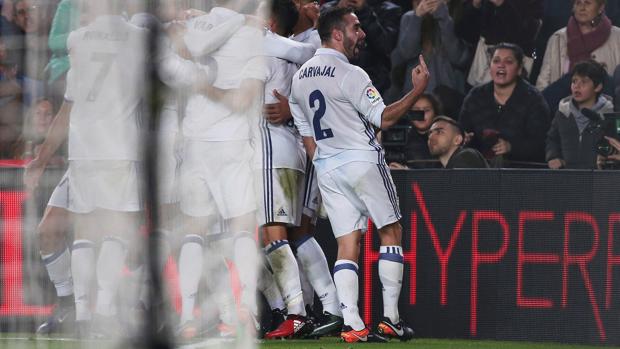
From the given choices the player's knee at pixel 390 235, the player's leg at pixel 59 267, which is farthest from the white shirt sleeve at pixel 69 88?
the player's knee at pixel 390 235

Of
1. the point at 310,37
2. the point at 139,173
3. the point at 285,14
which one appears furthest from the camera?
the point at 310,37

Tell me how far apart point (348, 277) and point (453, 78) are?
2455mm

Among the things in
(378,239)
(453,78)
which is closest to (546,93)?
(453,78)

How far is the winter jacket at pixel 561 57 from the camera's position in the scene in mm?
8930

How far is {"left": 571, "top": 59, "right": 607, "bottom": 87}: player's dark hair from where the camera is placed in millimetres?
8797

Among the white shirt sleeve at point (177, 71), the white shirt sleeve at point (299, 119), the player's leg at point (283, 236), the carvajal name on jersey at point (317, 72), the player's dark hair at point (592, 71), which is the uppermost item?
the player's dark hair at point (592, 71)

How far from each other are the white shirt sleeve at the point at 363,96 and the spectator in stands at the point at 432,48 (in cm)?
198

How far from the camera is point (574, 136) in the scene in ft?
28.6

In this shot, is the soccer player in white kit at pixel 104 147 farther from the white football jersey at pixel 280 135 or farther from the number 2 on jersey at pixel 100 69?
the white football jersey at pixel 280 135

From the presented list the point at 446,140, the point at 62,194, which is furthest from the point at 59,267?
the point at 446,140

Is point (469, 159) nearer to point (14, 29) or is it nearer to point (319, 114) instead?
point (319, 114)

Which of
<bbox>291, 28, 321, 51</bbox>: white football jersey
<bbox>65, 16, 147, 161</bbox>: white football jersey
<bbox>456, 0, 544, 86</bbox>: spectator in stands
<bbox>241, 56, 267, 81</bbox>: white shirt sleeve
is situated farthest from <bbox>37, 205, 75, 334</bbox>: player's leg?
<bbox>456, 0, 544, 86</bbox>: spectator in stands

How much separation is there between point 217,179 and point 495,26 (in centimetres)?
552

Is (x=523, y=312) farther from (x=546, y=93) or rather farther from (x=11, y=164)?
(x=11, y=164)
